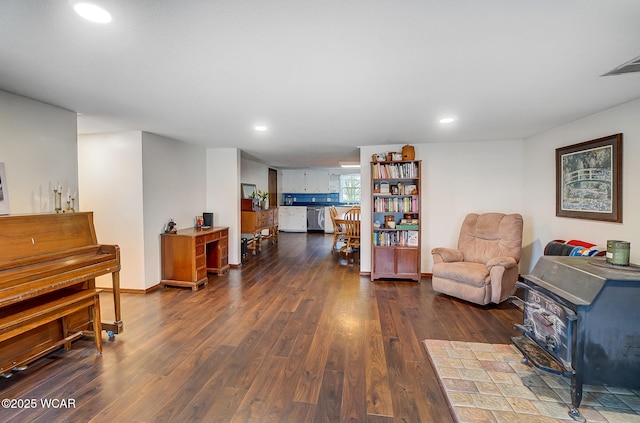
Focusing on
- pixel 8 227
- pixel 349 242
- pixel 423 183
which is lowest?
pixel 349 242

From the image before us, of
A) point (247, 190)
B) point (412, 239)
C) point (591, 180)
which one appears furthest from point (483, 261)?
point (247, 190)

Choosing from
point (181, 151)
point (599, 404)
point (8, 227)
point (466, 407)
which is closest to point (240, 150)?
point (181, 151)

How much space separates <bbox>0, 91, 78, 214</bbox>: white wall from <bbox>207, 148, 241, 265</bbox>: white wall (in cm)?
239

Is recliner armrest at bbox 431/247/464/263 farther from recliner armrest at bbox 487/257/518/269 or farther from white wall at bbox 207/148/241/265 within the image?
white wall at bbox 207/148/241/265

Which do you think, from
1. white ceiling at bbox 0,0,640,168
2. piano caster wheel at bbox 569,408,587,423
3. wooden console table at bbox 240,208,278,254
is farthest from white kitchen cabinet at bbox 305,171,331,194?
piano caster wheel at bbox 569,408,587,423

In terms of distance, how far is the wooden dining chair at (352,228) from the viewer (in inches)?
234

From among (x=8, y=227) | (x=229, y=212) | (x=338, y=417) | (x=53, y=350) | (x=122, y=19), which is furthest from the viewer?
(x=229, y=212)

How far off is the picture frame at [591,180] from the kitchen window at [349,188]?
6.87 m

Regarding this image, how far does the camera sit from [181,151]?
182 inches

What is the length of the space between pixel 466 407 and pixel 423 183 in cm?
348

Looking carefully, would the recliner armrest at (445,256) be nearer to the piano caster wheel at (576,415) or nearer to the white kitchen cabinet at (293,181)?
the piano caster wheel at (576,415)

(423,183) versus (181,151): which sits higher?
(181,151)

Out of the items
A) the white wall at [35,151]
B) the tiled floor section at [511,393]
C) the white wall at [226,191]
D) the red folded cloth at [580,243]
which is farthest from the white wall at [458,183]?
the white wall at [35,151]

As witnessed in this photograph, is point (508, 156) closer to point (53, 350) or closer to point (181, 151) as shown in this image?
point (181, 151)
